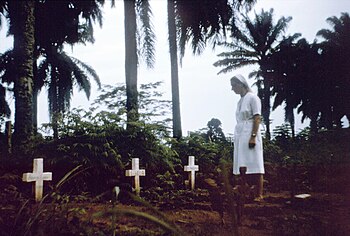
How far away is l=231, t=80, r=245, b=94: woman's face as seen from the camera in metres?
4.68

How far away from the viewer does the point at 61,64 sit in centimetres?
2330

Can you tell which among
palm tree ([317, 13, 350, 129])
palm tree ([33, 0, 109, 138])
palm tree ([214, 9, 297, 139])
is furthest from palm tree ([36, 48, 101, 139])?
palm tree ([317, 13, 350, 129])

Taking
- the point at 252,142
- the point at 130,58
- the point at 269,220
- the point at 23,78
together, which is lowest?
the point at 269,220

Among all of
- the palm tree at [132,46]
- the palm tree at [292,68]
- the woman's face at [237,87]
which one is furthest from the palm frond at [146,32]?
the palm tree at [292,68]

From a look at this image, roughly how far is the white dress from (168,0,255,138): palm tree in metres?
6.26

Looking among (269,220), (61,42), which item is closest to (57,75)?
(61,42)

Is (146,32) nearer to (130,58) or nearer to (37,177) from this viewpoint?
(130,58)

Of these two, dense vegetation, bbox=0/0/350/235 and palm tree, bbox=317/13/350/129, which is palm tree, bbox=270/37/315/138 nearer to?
palm tree, bbox=317/13/350/129

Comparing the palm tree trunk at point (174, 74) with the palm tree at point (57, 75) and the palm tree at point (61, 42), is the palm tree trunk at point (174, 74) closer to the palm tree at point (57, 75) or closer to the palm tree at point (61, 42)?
the palm tree at point (61, 42)

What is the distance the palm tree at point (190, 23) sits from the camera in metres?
11.3

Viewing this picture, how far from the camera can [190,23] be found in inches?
484

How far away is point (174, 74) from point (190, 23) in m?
2.18

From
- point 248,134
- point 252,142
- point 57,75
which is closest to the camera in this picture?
point 252,142

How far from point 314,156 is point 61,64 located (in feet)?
57.7
